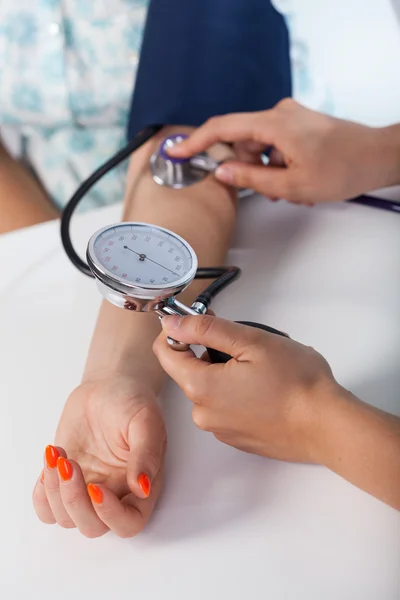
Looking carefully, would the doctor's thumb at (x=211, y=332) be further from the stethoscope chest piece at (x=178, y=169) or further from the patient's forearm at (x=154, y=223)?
the stethoscope chest piece at (x=178, y=169)

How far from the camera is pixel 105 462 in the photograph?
621 millimetres

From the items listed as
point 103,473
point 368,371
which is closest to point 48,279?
point 103,473

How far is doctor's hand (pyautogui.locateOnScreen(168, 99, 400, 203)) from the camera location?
820 mm

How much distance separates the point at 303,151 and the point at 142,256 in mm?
366

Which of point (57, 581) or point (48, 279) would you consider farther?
point (48, 279)

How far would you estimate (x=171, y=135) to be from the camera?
90 centimetres

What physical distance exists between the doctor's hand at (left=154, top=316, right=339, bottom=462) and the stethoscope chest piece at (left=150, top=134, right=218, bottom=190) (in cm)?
38

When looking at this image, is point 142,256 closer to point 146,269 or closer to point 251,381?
point 146,269

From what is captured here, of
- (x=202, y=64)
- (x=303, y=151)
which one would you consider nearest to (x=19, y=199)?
(x=202, y=64)

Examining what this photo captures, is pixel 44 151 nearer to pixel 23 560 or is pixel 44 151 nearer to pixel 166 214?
pixel 166 214

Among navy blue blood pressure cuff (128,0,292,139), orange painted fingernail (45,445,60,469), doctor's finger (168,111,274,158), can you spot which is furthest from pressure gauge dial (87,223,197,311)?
navy blue blood pressure cuff (128,0,292,139)

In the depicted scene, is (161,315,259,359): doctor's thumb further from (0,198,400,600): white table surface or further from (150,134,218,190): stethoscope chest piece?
(150,134,218,190): stethoscope chest piece

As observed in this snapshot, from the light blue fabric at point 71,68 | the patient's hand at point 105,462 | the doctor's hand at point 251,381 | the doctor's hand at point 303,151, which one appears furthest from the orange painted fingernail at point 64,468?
the light blue fabric at point 71,68

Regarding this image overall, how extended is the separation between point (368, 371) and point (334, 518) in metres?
0.17
